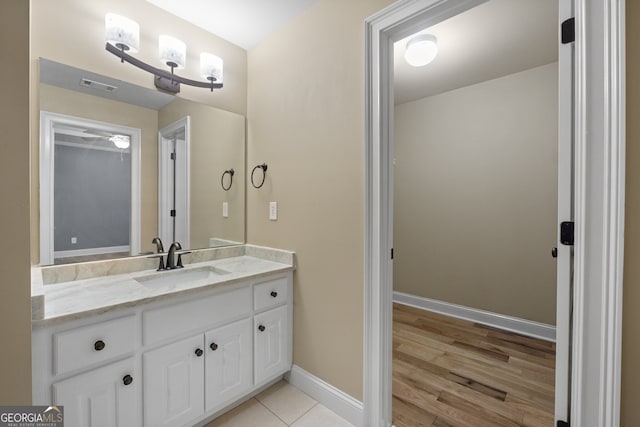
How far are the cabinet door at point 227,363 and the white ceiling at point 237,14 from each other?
1.94 metres

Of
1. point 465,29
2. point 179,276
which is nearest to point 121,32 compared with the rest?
point 179,276

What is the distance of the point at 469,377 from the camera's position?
1.94 m

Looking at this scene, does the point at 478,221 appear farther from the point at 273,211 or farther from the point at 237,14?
the point at 237,14

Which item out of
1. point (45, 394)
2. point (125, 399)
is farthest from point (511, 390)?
point (45, 394)

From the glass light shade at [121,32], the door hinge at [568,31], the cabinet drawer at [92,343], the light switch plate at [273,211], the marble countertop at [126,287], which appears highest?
the glass light shade at [121,32]

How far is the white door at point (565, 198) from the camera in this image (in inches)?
38.9

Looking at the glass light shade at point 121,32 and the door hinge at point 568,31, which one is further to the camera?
the glass light shade at point 121,32

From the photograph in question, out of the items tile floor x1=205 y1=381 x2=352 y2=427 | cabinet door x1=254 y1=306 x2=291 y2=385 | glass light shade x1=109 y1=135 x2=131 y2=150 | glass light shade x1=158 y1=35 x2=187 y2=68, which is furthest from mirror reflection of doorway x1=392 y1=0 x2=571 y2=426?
glass light shade x1=109 y1=135 x2=131 y2=150

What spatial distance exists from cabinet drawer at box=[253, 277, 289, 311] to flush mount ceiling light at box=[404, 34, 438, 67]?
1879mm

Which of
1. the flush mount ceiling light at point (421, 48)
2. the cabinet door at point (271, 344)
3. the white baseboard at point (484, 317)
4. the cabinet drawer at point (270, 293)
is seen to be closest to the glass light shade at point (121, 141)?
the cabinet drawer at point (270, 293)

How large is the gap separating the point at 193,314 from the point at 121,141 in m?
1.11

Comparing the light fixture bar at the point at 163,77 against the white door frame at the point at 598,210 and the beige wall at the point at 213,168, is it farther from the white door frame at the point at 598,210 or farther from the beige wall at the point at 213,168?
the white door frame at the point at 598,210

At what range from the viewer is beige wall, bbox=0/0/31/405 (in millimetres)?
823

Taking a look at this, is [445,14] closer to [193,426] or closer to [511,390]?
[511,390]
